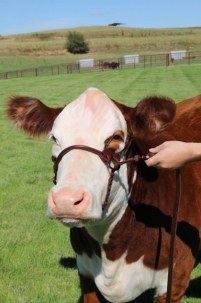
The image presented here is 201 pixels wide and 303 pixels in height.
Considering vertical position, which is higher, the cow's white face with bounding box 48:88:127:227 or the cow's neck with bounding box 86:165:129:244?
the cow's white face with bounding box 48:88:127:227

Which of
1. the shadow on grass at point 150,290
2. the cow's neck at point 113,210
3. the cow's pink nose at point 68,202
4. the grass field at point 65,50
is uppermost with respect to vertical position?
the cow's pink nose at point 68,202

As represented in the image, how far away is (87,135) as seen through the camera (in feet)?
8.62

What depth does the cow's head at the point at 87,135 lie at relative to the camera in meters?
2.39

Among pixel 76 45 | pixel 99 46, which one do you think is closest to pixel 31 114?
pixel 76 45

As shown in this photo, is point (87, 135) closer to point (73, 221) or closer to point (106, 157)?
point (106, 157)

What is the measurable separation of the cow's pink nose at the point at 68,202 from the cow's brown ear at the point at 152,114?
0.73 metres

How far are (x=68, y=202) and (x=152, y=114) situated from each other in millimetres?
886

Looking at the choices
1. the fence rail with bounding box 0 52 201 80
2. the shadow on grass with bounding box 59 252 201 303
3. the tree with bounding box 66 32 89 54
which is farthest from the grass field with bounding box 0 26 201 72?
the shadow on grass with bounding box 59 252 201 303

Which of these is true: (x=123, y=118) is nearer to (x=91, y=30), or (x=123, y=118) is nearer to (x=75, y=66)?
(x=75, y=66)

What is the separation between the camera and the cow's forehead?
8.73 feet

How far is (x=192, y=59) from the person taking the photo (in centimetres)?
6003

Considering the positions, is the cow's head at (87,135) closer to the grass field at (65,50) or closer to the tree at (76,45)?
the grass field at (65,50)

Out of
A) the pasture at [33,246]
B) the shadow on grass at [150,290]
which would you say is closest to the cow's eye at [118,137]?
the pasture at [33,246]

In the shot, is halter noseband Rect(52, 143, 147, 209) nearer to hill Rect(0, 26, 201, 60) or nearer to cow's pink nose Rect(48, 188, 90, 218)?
cow's pink nose Rect(48, 188, 90, 218)
